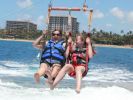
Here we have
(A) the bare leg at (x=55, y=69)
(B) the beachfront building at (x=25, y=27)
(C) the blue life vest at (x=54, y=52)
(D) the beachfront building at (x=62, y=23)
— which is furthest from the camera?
(B) the beachfront building at (x=25, y=27)

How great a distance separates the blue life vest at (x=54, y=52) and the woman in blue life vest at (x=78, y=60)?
22cm

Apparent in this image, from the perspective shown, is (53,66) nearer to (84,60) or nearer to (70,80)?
(84,60)

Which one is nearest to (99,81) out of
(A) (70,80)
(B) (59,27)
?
(A) (70,80)

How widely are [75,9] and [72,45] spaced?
774 millimetres

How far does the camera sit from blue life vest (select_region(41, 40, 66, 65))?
32.1ft

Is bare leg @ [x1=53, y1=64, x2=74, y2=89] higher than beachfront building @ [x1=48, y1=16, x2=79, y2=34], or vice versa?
beachfront building @ [x1=48, y1=16, x2=79, y2=34]

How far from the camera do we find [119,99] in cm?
1230

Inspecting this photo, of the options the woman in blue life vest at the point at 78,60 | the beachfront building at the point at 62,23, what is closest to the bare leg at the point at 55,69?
the woman in blue life vest at the point at 78,60

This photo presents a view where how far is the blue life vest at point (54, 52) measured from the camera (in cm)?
980

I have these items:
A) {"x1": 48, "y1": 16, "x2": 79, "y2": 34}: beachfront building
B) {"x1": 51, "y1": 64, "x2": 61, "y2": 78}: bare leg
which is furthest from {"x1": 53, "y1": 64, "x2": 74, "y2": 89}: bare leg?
{"x1": 48, "y1": 16, "x2": 79, "y2": 34}: beachfront building

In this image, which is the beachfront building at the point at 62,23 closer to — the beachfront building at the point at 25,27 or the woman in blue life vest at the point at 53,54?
the woman in blue life vest at the point at 53,54

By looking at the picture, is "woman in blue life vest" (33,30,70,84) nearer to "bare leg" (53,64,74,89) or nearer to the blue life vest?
the blue life vest

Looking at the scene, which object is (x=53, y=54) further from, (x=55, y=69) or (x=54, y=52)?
(x=55, y=69)

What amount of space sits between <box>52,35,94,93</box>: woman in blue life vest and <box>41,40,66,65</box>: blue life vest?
223 millimetres
